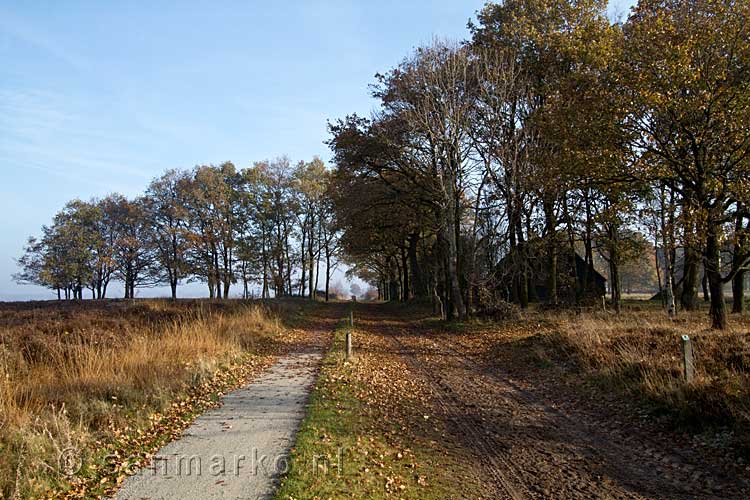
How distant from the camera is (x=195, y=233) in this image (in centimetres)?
4788

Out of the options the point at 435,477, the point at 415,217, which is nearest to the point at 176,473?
the point at 435,477

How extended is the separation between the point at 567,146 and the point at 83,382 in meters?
13.7

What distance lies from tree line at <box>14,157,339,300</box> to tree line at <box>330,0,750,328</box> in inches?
874

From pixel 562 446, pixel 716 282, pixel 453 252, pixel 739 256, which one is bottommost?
pixel 562 446

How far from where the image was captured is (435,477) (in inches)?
221

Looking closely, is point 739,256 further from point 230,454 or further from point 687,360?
point 230,454

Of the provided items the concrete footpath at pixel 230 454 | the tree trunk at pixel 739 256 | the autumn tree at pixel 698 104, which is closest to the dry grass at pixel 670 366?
the tree trunk at pixel 739 256

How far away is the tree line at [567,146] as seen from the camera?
12398 mm

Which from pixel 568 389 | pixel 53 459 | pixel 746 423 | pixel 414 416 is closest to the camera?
pixel 53 459

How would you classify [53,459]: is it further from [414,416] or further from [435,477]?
[414,416]

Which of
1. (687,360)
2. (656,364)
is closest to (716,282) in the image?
(656,364)

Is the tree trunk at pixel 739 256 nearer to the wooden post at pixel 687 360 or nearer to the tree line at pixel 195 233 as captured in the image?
the wooden post at pixel 687 360

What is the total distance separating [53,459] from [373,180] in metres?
19.6

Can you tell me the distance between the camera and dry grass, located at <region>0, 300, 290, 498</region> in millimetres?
5320
